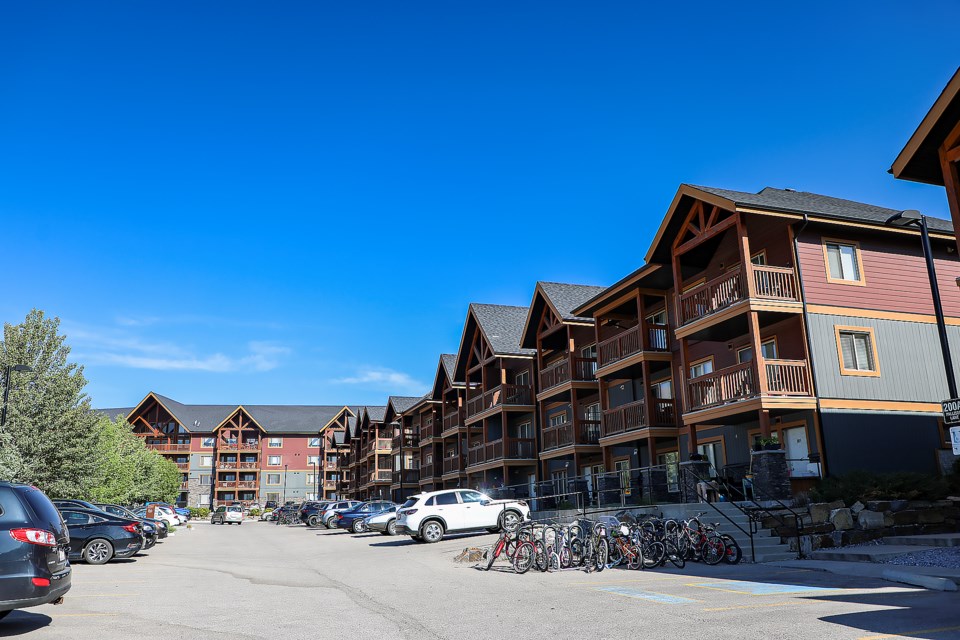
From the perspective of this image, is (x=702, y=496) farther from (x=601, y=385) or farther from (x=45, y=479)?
(x=45, y=479)

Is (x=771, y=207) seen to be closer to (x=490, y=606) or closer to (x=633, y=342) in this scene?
(x=633, y=342)

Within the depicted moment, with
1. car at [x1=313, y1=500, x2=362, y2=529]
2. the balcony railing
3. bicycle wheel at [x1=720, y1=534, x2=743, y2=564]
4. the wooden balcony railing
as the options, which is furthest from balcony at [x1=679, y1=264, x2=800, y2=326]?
car at [x1=313, y1=500, x2=362, y2=529]

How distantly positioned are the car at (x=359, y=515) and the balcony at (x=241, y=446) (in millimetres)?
57210

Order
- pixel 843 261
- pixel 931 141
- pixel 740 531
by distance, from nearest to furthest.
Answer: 1. pixel 931 141
2. pixel 740 531
3. pixel 843 261

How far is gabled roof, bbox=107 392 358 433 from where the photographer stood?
9600cm

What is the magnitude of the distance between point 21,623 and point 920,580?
12541 millimetres

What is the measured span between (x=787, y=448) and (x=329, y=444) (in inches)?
3183

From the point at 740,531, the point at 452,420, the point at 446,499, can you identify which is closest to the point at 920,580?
the point at 740,531

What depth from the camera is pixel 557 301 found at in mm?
35781

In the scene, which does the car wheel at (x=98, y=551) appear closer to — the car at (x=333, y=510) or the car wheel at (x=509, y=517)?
the car wheel at (x=509, y=517)

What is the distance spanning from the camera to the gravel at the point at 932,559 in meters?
13.6

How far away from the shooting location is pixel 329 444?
322ft

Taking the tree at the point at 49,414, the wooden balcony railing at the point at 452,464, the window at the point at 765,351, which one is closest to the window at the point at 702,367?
the window at the point at 765,351

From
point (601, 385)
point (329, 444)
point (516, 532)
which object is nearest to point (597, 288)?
point (601, 385)
